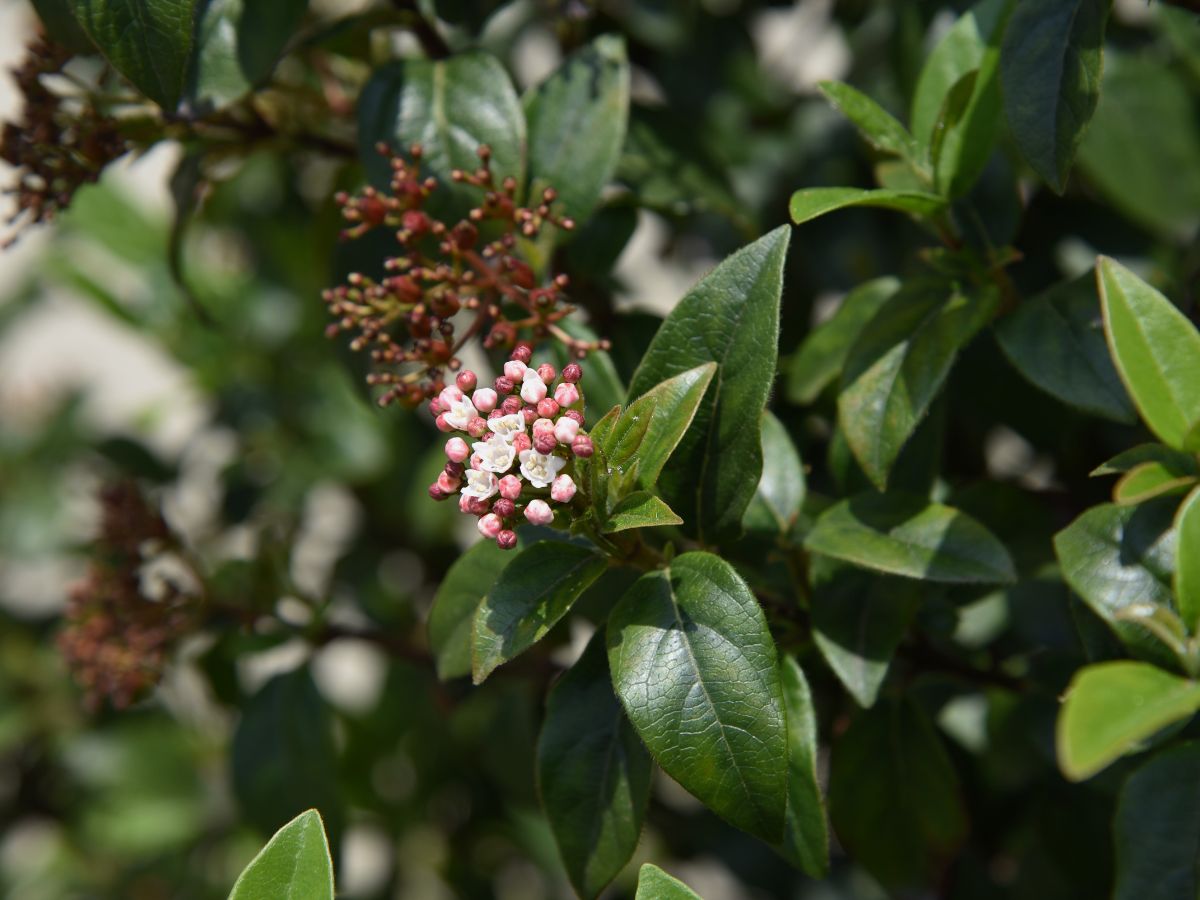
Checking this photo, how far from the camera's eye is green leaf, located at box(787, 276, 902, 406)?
1231mm

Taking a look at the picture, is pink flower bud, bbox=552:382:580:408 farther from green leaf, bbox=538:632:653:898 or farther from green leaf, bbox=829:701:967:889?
green leaf, bbox=829:701:967:889

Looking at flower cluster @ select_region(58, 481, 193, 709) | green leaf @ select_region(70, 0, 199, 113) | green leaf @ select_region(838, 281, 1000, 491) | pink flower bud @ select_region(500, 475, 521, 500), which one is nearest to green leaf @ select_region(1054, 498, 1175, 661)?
green leaf @ select_region(838, 281, 1000, 491)

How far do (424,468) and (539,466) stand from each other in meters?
0.84

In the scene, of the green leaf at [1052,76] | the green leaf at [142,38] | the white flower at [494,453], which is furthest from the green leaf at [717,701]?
the green leaf at [142,38]

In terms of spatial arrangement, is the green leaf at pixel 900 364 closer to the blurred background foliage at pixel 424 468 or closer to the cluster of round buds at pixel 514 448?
the blurred background foliage at pixel 424 468

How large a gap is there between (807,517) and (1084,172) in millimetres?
713

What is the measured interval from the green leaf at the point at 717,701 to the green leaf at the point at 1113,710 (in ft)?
0.72

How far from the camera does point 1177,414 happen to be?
93 cm

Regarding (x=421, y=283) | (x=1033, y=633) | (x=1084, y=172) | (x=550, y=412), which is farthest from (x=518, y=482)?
(x=1084, y=172)

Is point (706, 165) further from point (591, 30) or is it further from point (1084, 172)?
point (1084, 172)

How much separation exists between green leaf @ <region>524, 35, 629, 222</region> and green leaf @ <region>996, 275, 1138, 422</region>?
426 millimetres

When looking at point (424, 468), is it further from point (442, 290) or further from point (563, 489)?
point (563, 489)

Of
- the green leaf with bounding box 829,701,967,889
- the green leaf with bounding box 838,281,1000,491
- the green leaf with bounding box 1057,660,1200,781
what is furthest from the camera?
the green leaf with bounding box 829,701,967,889

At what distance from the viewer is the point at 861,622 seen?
1.09 metres
